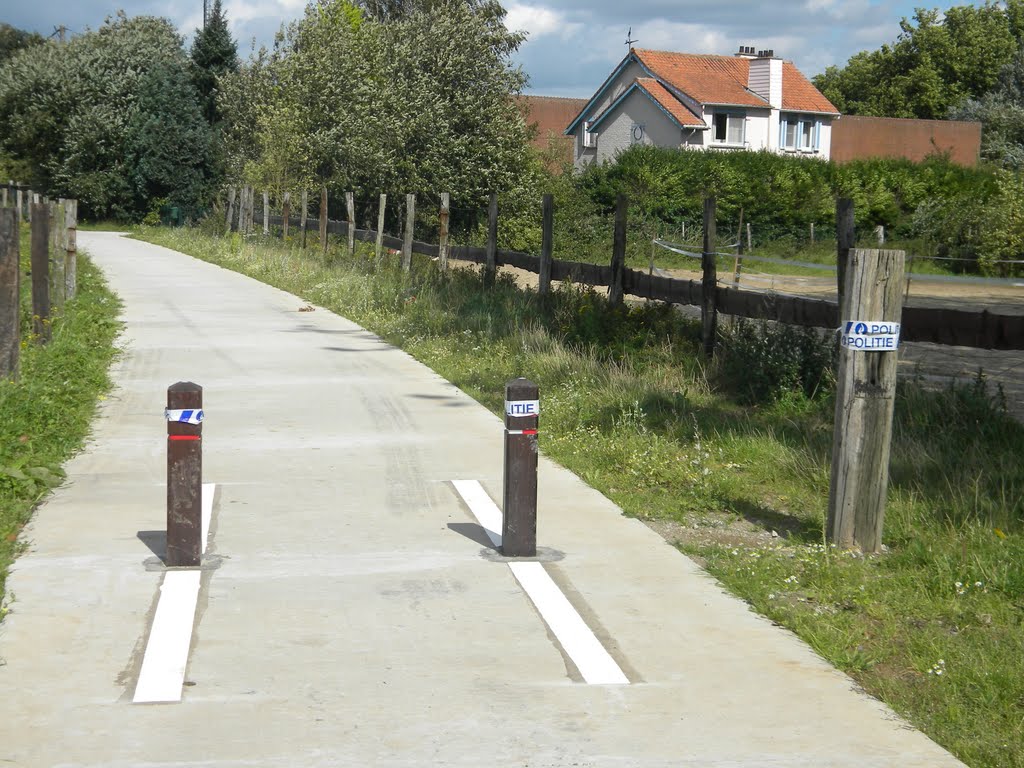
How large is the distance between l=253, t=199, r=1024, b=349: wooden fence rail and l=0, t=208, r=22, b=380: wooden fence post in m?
6.27

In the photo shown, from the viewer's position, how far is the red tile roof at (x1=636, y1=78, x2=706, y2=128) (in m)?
57.1

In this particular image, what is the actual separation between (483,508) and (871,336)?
254cm

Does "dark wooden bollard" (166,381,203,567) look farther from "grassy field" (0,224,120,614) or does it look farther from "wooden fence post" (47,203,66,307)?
"wooden fence post" (47,203,66,307)

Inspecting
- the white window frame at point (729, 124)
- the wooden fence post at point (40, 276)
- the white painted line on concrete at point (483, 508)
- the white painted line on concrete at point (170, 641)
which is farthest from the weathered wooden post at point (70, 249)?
the white window frame at point (729, 124)

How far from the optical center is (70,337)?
14.2 metres

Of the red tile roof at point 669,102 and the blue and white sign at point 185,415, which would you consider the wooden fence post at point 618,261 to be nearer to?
the blue and white sign at point 185,415

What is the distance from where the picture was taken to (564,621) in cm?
581

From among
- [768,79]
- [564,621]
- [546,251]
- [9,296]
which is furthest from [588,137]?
[564,621]

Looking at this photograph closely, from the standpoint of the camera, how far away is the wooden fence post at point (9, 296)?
10859 millimetres

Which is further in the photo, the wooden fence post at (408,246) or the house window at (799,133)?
the house window at (799,133)

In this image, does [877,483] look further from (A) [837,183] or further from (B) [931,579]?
(A) [837,183]

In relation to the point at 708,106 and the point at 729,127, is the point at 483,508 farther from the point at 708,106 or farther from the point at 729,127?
the point at 729,127

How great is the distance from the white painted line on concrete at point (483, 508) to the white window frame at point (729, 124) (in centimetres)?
5228

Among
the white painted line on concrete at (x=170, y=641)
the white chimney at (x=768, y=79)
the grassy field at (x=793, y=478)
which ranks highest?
the white chimney at (x=768, y=79)
